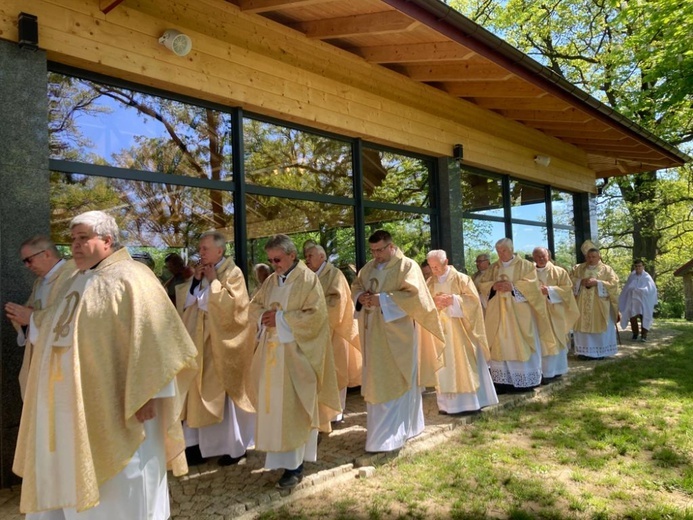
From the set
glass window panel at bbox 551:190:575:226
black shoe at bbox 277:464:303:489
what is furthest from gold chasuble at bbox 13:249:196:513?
glass window panel at bbox 551:190:575:226

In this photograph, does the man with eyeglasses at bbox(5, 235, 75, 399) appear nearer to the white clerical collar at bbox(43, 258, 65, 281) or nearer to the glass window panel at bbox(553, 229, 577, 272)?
the white clerical collar at bbox(43, 258, 65, 281)

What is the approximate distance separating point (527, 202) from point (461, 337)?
639cm

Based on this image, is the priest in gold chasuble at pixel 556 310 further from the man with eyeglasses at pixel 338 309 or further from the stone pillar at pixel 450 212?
the man with eyeglasses at pixel 338 309

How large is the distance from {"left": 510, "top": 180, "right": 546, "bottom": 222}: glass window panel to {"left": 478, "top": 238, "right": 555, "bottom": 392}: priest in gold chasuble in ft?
12.5

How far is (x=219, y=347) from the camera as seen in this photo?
482 centimetres

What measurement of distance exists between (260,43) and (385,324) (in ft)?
11.7

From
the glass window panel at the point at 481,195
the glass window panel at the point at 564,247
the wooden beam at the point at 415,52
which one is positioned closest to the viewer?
the wooden beam at the point at 415,52

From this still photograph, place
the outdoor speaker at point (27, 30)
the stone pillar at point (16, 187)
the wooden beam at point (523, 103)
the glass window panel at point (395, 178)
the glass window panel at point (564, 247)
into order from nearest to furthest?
the stone pillar at point (16, 187) → the outdoor speaker at point (27, 30) → the glass window panel at point (395, 178) → the wooden beam at point (523, 103) → the glass window panel at point (564, 247)

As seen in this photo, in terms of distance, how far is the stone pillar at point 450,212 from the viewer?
891cm

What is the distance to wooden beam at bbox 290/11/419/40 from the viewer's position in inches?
229

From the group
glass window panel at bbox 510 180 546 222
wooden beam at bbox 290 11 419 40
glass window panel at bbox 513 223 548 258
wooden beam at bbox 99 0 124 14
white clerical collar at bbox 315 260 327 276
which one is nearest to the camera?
wooden beam at bbox 99 0 124 14

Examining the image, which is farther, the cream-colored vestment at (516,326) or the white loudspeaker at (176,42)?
the cream-colored vestment at (516,326)

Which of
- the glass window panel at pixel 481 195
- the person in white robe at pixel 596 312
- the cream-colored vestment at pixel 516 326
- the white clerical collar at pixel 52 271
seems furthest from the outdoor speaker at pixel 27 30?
the person in white robe at pixel 596 312

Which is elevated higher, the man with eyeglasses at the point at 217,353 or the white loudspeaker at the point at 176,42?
the white loudspeaker at the point at 176,42
